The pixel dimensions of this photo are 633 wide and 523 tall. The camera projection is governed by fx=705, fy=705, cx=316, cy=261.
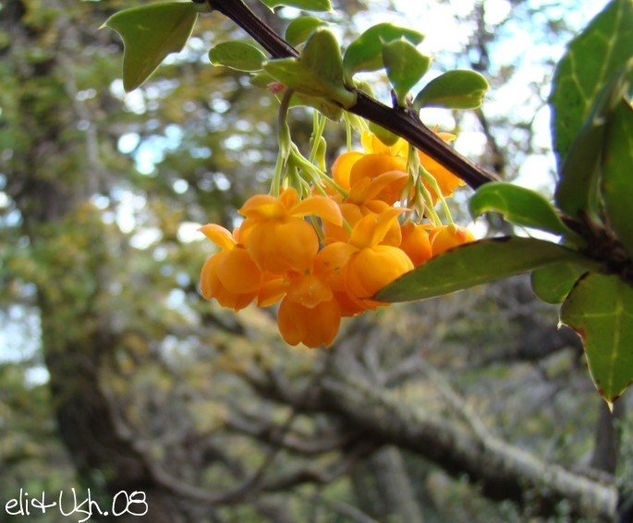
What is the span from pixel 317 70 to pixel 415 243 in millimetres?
182

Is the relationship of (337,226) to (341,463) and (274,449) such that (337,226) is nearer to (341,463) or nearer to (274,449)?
(274,449)

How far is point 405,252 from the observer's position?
583 millimetres

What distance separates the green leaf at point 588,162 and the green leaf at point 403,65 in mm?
120

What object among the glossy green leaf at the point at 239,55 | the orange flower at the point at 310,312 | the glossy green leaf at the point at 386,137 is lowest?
the orange flower at the point at 310,312

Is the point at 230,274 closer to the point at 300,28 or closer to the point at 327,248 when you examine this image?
the point at 327,248

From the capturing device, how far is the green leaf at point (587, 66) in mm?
400

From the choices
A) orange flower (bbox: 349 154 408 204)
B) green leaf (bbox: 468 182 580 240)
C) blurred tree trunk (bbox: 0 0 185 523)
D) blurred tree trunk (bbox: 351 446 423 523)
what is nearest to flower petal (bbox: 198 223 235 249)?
orange flower (bbox: 349 154 408 204)

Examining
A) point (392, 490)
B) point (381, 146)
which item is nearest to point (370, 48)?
point (381, 146)

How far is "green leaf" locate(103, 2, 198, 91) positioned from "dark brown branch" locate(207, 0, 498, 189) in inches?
1.8

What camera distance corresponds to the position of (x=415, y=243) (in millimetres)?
579

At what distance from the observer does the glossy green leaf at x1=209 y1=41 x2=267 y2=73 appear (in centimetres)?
54

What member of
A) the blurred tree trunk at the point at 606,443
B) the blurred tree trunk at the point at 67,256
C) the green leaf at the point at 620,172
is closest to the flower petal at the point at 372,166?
the green leaf at the point at 620,172

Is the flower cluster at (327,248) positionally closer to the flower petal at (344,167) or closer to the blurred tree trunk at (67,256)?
the flower petal at (344,167)

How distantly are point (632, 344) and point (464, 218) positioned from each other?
2570mm
